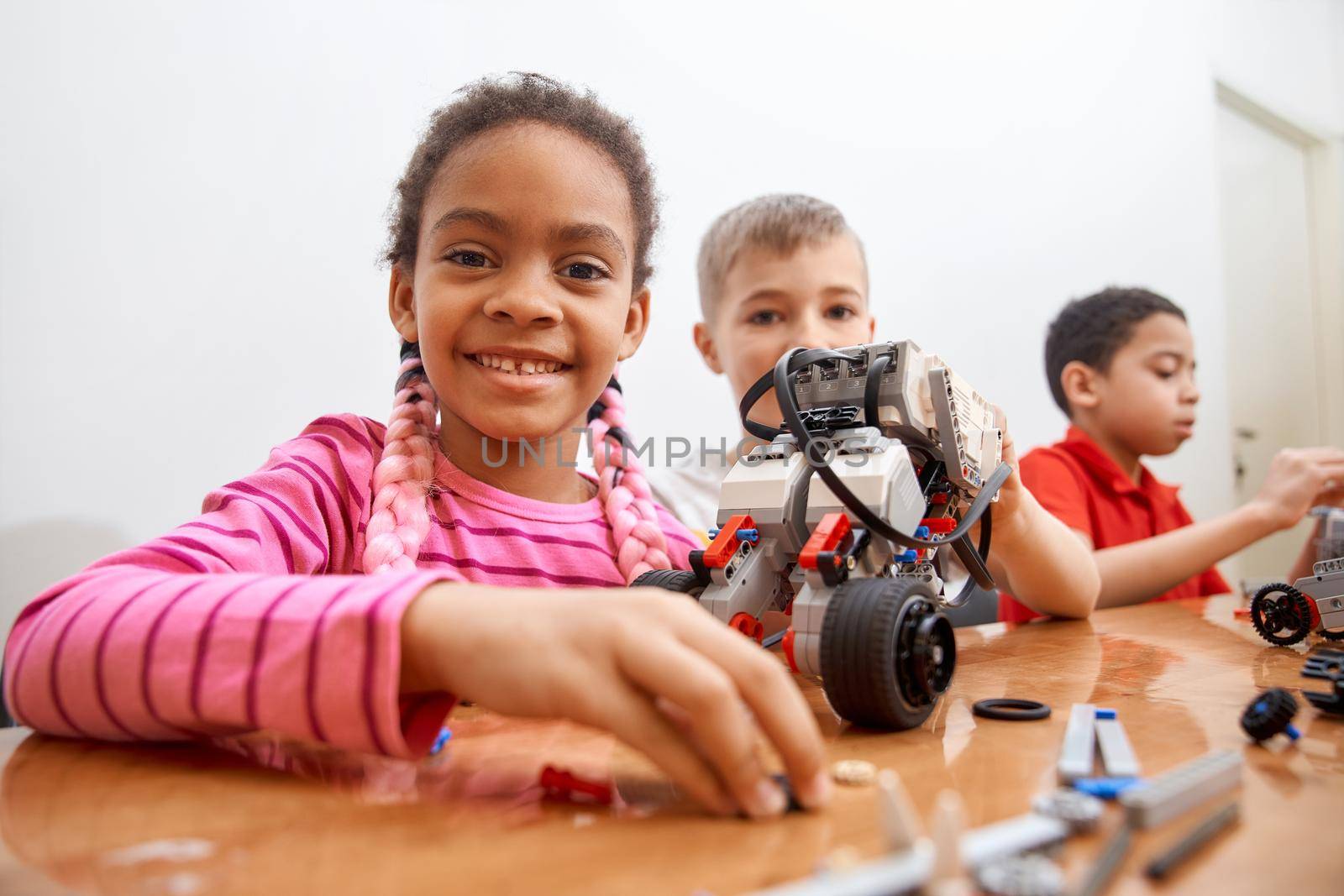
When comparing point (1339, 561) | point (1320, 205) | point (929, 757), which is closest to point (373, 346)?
point (929, 757)

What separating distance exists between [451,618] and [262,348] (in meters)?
0.90

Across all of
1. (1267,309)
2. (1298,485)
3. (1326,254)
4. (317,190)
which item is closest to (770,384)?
(317,190)

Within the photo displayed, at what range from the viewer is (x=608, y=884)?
273 millimetres

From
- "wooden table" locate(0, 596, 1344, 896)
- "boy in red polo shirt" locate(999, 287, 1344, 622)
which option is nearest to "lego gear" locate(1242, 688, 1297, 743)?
"wooden table" locate(0, 596, 1344, 896)

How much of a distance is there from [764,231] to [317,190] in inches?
25.0

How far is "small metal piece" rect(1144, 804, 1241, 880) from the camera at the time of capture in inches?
10.4

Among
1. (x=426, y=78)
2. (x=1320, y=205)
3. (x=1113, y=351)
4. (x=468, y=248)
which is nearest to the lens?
(x=468, y=248)

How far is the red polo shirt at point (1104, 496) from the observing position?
128 cm

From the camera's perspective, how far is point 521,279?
0.71 meters

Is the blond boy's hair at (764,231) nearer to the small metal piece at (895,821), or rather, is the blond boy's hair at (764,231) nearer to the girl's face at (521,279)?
the girl's face at (521,279)

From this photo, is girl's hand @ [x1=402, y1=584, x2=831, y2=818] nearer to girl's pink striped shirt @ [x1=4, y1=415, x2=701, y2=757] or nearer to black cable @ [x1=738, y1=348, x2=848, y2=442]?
girl's pink striped shirt @ [x1=4, y1=415, x2=701, y2=757]

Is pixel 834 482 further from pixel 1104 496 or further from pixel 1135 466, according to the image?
pixel 1135 466

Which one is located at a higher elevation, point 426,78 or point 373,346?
point 426,78

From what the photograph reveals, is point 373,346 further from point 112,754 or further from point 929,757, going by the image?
point 929,757
